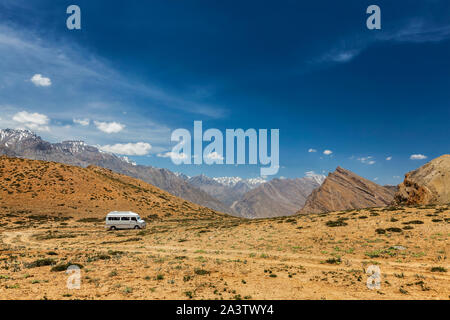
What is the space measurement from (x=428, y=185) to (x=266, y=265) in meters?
55.5

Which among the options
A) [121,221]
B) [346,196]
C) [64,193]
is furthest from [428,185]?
[346,196]

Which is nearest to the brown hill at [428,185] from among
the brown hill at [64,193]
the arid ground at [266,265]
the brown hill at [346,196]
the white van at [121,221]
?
the arid ground at [266,265]

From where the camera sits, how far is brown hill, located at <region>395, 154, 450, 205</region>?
52.2 meters

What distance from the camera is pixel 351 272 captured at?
1683 cm

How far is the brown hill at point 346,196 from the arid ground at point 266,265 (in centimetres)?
14197

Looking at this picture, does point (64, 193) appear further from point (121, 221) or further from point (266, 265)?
point (266, 265)

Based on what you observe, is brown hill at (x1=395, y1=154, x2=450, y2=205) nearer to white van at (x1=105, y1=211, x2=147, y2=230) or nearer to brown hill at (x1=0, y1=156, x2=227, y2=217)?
white van at (x1=105, y1=211, x2=147, y2=230)

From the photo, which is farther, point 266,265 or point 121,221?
point 121,221

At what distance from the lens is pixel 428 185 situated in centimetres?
5444

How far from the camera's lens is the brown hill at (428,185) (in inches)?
2056
